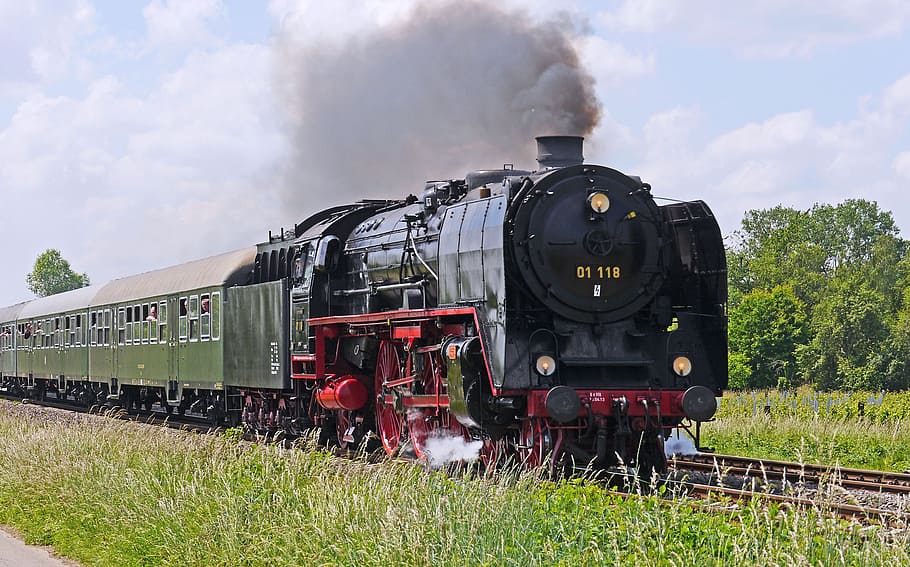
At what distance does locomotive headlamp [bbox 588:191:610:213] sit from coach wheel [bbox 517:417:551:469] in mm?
2437

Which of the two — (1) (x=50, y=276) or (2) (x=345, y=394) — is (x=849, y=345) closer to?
(2) (x=345, y=394)

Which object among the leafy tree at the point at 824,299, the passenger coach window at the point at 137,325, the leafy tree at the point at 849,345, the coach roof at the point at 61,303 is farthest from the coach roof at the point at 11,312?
the leafy tree at the point at 849,345

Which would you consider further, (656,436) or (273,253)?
(273,253)

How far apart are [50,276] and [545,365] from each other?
140254 mm

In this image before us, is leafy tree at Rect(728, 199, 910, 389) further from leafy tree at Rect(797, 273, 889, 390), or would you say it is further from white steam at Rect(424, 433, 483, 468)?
white steam at Rect(424, 433, 483, 468)

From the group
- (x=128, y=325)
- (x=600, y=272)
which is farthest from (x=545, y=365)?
(x=128, y=325)

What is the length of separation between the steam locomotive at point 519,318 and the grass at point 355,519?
5.23 ft

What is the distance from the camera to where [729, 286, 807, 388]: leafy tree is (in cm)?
7738

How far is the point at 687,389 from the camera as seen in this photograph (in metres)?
12.4

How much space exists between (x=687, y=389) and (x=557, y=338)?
62.0 inches

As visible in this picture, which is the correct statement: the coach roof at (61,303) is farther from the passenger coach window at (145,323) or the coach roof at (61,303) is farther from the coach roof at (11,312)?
the passenger coach window at (145,323)

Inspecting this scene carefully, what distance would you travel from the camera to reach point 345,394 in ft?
51.6

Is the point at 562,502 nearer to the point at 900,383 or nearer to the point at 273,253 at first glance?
the point at 273,253

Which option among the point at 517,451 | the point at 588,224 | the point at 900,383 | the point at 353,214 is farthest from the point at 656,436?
the point at 900,383
